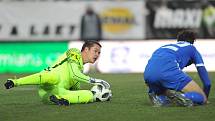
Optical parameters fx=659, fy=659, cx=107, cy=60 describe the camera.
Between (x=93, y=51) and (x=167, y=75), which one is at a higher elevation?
(x=93, y=51)

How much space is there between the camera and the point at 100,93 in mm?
11258

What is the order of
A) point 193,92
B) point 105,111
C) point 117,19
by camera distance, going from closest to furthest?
point 105,111, point 193,92, point 117,19

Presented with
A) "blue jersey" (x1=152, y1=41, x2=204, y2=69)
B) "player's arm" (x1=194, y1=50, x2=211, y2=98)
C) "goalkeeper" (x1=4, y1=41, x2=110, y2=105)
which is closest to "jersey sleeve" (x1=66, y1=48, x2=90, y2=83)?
"goalkeeper" (x1=4, y1=41, x2=110, y2=105)

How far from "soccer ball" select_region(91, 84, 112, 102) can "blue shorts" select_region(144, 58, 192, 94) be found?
1.06 m

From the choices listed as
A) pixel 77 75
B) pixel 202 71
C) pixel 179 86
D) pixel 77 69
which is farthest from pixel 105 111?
pixel 202 71

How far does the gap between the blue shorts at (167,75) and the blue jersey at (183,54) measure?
113 mm

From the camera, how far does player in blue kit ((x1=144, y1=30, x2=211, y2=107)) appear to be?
Result: 10.2 meters

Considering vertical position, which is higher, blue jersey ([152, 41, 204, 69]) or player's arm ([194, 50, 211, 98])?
blue jersey ([152, 41, 204, 69])

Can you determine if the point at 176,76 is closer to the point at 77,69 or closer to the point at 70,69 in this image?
the point at 77,69

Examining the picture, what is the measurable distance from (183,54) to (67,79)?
78.7 inches

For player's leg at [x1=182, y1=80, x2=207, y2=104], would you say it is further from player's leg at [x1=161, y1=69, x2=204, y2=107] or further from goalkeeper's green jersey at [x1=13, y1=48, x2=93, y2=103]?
goalkeeper's green jersey at [x1=13, y1=48, x2=93, y2=103]

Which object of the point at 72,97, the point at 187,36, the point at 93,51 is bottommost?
the point at 72,97

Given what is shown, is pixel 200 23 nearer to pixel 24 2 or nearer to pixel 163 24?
pixel 163 24

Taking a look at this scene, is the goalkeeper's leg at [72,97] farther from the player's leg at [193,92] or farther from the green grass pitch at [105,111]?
the player's leg at [193,92]
